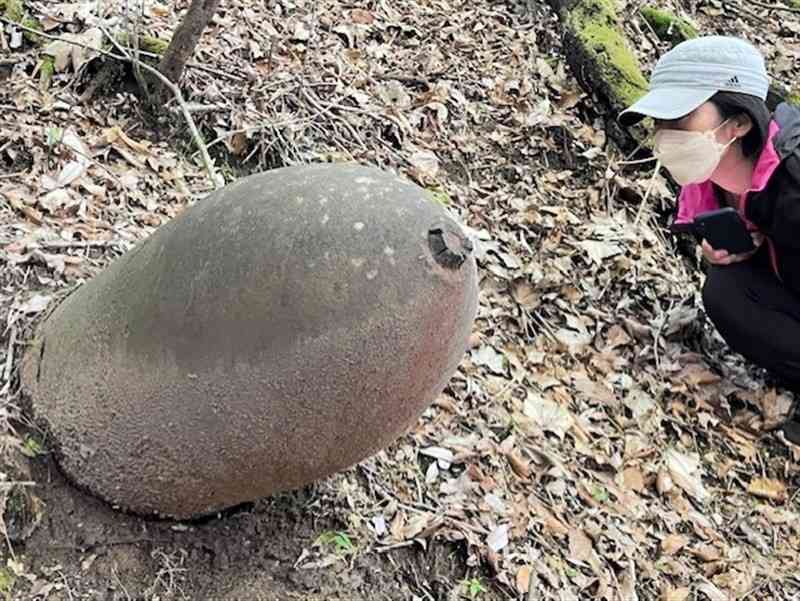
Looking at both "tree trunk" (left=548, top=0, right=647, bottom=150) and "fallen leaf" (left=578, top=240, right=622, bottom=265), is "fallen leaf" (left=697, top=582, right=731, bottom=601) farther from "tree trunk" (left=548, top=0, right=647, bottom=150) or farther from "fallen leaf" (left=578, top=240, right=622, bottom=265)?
"tree trunk" (left=548, top=0, right=647, bottom=150)

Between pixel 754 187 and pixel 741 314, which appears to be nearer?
pixel 754 187

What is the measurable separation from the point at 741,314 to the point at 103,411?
2.71 m

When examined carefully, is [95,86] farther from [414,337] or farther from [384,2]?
[414,337]

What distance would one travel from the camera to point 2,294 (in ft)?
8.14

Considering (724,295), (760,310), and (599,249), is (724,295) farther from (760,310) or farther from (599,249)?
(599,249)

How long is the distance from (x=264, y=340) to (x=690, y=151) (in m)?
1.98

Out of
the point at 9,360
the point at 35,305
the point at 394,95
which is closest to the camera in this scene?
the point at 9,360

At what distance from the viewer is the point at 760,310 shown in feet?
12.5

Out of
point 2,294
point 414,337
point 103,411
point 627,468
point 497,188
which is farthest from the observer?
point 497,188

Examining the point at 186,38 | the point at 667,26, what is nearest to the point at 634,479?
the point at 186,38

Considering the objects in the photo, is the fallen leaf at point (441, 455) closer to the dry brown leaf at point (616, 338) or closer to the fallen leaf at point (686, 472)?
the fallen leaf at point (686, 472)

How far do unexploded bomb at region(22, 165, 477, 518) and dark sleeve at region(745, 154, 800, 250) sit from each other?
1846 mm

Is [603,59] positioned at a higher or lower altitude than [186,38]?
higher

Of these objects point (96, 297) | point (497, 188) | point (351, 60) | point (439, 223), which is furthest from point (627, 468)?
point (351, 60)
